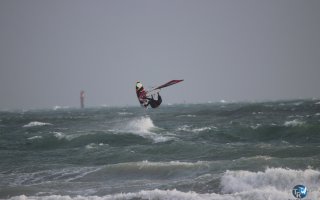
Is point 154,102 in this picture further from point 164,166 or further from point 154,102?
point 164,166

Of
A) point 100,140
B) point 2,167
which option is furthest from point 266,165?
point 100,140

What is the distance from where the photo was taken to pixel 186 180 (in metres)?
16.0

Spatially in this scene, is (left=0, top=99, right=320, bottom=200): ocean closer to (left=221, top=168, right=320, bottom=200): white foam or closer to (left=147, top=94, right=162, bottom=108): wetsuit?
(left=221, top=168, right=320, bottom=200): white foam

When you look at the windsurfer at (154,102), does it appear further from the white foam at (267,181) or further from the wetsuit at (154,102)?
the white foam at (267,181)

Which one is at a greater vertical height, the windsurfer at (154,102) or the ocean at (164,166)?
the windsurfer at (154,102)

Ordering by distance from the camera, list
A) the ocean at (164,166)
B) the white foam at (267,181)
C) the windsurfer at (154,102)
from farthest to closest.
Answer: the windsurfer at (154,102) → the ocean at (164,166) → the white foam at (267,181)

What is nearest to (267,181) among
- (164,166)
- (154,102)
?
(164,166)

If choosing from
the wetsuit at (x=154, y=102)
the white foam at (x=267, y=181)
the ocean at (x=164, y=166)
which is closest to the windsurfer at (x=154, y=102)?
the wetsuit at (x=154, y=102)

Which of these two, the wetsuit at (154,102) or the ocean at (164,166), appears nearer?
the ocean at (164,166)

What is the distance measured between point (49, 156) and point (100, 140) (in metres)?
6.20

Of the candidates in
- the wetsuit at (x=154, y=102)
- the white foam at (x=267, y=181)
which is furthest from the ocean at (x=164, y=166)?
the wetsuit at (x=154, y=102)

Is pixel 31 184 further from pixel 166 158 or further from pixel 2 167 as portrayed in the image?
pixel 166 158

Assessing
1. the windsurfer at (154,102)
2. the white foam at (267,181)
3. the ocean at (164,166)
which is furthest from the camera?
the windsurfer at (154,102)

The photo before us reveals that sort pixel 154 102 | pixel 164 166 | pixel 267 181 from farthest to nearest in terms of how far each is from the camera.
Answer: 1. pixel 164 166
2. pixel 154 102
3. pixel 267 181
